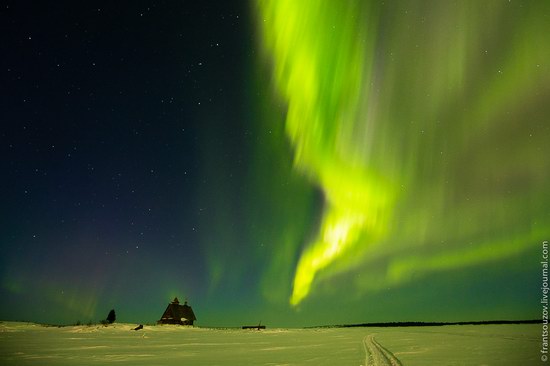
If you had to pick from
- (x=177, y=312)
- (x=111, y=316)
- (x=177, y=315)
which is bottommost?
(x=111, y=316)

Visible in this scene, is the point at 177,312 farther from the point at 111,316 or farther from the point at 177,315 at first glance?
the point at 111,316

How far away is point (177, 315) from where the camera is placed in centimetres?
6700

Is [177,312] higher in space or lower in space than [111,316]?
higher

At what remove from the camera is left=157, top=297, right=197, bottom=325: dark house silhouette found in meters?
65.6

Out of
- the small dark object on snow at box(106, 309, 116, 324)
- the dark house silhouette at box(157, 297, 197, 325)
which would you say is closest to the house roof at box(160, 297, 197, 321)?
the dark house silhouette at box(157, 297, 197, 325)

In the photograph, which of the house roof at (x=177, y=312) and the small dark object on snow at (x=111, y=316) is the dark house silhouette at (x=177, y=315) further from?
the small dark object on snow at (x=111, y=316)

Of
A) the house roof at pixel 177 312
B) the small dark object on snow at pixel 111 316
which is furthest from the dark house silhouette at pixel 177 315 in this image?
the small dark object on snow at pixel 111 316

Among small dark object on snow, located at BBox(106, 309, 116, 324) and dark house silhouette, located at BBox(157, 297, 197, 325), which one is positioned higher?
dark house silhouette, located at BBox(157, 297, 197, 325)

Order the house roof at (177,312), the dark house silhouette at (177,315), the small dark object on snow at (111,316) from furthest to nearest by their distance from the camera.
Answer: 1. the house roof at (177,312)
2. the dark house silhouette at (177,315)
3. the small dark object on snow at (111,316)

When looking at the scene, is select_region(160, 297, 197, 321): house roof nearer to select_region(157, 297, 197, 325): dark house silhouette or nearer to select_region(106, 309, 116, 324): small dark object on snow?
select_region(157, 297, 197, 325): dark house silhouette

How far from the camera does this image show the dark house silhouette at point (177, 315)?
215 ft

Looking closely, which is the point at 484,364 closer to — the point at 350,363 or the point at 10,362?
the point at 350,363

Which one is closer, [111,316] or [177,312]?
[111,316]

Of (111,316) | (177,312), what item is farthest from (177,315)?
(111,316)
